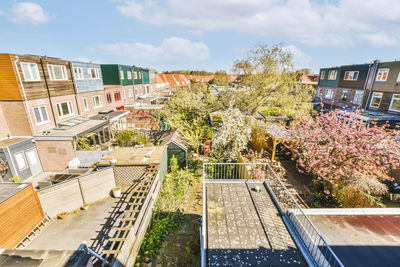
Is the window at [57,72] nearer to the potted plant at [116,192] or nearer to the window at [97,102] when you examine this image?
the window at [97,102]

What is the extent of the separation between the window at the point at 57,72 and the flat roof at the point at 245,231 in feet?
55.7

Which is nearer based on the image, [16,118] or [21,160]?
[21,160]

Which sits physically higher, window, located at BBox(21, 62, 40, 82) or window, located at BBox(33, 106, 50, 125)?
window, located at BBox(21, 62, 40, 82)

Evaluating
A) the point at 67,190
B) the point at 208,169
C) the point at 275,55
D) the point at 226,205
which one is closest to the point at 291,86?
the point at 275,55

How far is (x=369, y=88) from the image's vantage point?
988 inches

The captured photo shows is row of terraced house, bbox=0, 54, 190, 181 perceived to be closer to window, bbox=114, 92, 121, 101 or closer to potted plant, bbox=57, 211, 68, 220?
potted plant, bbox=57, 211, 68, 220

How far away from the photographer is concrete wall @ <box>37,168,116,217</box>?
928 centimetres

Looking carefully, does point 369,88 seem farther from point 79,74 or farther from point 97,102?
point 79,74

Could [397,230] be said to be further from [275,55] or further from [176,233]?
[275,55]

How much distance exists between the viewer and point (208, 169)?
521 inches

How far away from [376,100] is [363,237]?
27687 mm

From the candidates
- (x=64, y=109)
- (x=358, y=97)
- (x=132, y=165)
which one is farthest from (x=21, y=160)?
(x=358, y=97)

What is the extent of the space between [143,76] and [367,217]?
39299 millimetres

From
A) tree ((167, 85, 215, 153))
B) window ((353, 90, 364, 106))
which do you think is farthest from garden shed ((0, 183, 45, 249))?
window ((353, 90, 364, 106))
